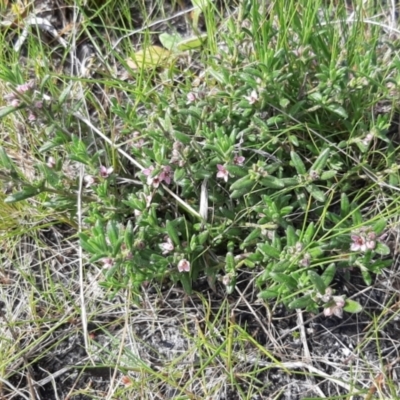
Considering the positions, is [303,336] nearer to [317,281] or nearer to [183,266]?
[317,281]

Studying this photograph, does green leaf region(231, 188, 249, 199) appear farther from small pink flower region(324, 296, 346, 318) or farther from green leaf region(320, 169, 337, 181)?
small pink flower region(324, 296, 346, 318)

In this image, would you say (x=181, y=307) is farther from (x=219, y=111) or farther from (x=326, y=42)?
(x=326, y=42)

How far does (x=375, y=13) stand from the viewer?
2.62m

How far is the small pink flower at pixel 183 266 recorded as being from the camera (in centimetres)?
208

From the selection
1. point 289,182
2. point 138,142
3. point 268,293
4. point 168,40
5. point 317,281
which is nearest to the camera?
point 317,281

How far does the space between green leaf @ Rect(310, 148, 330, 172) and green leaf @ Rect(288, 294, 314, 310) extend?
448 mm

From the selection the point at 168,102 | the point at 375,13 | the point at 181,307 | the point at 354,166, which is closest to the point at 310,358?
the point at 181,307

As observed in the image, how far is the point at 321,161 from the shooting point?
6.89 feet

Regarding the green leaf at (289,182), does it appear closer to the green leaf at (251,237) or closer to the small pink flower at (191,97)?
the green leaf at (251,237)

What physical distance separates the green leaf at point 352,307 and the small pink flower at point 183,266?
0.55 meters

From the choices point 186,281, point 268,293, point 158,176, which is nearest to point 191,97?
point 158,176

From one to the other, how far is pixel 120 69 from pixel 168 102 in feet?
1.67

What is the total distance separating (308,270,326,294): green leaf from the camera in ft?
6.28

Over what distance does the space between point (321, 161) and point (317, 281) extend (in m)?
0.44
